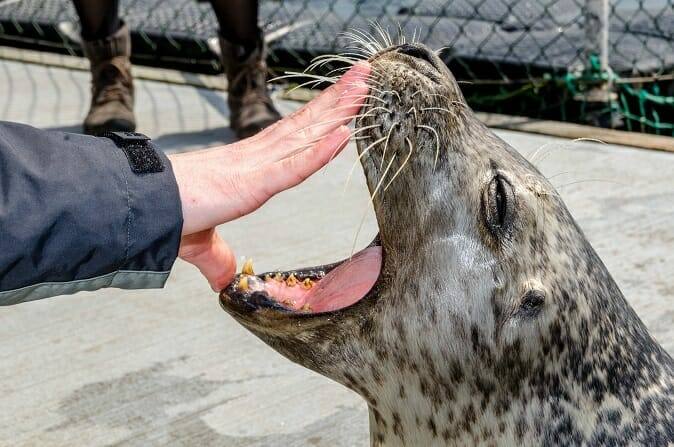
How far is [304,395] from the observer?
11.2 ft

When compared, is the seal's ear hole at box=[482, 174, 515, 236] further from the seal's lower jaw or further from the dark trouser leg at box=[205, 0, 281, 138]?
the dark trouser leg at box=[205, 0, 281, 138]

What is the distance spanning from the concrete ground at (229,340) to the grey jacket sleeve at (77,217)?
2.94 feet

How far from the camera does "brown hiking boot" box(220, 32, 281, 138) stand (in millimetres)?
5828

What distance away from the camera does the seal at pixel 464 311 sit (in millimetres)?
2316

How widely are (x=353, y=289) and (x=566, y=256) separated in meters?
0.42

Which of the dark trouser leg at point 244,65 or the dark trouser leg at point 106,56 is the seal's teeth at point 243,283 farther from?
the dark trouser leg at point 106,56

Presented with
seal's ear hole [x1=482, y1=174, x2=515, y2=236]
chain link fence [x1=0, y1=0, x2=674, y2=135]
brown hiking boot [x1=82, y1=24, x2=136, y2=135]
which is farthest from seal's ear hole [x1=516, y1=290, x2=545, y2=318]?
brown hiking boot [x1=82, y1=24, x2=136, y2=135]

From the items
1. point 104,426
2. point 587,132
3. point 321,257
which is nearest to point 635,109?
point 587,132

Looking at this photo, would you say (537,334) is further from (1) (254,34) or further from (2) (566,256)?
(1) (254,34)

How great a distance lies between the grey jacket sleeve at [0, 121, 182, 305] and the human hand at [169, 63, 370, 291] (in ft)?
0.22

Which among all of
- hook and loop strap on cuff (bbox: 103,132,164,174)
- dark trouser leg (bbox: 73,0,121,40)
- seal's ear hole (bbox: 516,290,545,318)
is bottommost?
seal's ear hole (bbox: 516,290,545,318)

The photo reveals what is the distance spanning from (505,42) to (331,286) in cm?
508

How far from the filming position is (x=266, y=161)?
2.34 m

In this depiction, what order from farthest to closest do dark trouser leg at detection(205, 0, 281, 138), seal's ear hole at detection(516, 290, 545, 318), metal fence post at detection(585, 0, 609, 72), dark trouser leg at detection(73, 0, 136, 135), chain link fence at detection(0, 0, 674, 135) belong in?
chain link fence at detection(0, 0, 674, 135) → metal fence post at detection(585, 0, 609, 72) → dark trouser leg at detection(73, 0, 136, 135) → dark trouser leg at detection(205, 0, 281, 138) → seal's ear hole at detection(516, 290, 545, 318)
